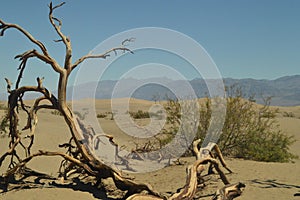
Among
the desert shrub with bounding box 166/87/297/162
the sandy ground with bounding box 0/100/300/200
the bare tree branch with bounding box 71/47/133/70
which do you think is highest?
the bare tree branch with bounding box 71/47/133/70

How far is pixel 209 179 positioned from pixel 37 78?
3.70m

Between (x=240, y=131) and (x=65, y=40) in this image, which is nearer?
(x=65, y=40)

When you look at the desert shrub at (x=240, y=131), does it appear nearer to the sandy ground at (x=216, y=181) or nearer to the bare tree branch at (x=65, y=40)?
the sandy ground at (x=216, y=181)

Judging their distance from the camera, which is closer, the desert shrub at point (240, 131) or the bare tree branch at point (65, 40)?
the bare tree branch at point (65, 40)

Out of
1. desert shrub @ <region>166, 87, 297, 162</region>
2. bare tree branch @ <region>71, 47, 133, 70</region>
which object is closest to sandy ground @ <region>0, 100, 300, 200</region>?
desert shrub @ <region>166, 87, 297, 162</region>

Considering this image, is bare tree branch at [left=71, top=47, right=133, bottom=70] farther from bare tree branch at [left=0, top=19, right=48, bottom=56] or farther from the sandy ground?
the sandy ground

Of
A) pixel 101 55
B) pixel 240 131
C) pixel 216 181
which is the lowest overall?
pixel 216 181

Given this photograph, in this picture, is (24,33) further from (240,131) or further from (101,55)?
(240,131)

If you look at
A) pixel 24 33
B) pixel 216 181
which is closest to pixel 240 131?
pixel 216 181

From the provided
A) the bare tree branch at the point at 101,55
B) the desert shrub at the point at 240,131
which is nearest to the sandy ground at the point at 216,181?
the desert shrub at the point at 240,131

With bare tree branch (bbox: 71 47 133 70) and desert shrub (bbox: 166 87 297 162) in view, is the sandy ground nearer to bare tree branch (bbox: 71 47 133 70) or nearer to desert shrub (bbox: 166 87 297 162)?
desert shrub (bbox: 166 87 297 162)

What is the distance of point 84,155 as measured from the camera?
623 centimetres

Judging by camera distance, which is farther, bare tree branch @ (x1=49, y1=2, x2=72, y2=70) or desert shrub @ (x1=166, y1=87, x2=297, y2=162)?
desert shrub @ (x1=166, y1=87, x2=297, y2=162)

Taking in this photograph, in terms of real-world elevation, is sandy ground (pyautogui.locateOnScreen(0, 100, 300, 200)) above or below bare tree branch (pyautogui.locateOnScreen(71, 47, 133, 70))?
below
